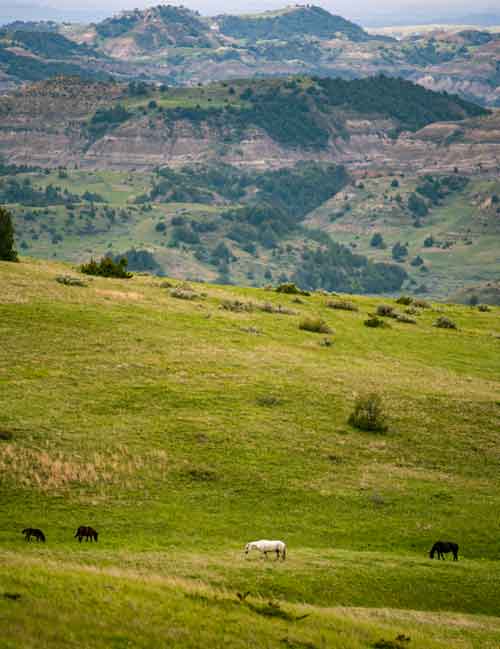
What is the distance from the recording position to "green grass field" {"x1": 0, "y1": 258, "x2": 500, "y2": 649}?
62.8 ft

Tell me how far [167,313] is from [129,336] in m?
7.86

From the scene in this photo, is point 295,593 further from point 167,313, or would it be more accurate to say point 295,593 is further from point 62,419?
point 167,313

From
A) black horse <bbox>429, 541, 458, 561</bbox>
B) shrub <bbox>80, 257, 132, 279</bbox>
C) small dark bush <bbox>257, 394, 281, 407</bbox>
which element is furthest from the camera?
shrub <bbox>80, 257, 132, 279</bbox>

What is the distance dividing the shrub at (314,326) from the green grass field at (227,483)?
8.74 ft

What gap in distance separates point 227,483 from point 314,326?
2776cm

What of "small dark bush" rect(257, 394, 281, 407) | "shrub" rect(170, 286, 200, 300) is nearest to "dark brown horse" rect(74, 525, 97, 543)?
"small dark bush" rect(257, 394, 281, 407)

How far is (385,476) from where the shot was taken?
34.1 m

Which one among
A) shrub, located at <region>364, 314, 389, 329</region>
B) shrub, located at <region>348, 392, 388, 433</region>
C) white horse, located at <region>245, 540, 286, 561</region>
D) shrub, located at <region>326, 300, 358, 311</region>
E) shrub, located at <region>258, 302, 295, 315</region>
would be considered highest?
shrub, located at <region>258, 302, 295, 315</region>

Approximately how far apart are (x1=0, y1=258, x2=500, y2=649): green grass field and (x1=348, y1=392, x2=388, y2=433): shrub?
478 mm

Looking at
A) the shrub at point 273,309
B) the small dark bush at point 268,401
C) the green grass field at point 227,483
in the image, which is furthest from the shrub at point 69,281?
the small dark bush at point 268,401

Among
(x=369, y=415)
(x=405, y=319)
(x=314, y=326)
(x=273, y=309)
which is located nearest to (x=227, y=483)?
(x=369, y=415)

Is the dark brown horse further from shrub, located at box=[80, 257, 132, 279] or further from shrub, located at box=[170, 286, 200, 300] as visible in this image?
shrub, located at box=[80, 257, 132, 279]

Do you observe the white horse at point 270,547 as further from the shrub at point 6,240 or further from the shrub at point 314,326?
the shrub at point 6,240

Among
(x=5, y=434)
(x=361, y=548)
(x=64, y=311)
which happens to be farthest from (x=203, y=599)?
(x=64, y=311)
